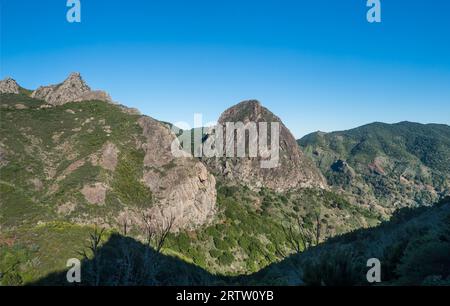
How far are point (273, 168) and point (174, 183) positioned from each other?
7781 centimetres

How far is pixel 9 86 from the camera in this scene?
131625mm

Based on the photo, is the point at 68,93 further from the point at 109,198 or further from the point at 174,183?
the point at 109,198

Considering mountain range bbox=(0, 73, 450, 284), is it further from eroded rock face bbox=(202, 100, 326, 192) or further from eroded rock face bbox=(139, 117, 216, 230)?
eroded rock face bbox=(202, 100, 326, 192)

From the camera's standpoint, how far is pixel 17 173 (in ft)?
222

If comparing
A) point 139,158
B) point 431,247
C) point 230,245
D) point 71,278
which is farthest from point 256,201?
point 431,247

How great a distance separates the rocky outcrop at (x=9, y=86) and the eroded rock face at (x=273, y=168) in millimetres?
78196

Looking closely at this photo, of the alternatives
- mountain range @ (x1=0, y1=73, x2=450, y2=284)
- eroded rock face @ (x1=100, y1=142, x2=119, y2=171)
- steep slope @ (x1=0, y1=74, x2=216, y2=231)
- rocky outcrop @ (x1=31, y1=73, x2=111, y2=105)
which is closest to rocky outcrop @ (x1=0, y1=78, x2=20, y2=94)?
mountain range @ (x1=0, y1=73, x2=450, y2=284)

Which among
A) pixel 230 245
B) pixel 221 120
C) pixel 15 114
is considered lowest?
pixel 230 245

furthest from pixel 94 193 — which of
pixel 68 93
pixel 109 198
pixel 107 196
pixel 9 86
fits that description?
pixel 9 86

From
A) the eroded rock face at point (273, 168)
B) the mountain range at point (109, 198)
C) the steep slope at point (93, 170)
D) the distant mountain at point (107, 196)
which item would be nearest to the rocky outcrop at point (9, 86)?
the mountain range at point (109, 198)

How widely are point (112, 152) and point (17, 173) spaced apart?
20734 mm

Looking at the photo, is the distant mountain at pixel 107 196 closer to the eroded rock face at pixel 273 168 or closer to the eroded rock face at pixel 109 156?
the eroded rock face at pixel 109 156

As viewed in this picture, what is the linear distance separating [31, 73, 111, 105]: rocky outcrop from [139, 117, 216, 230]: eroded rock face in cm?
2973
